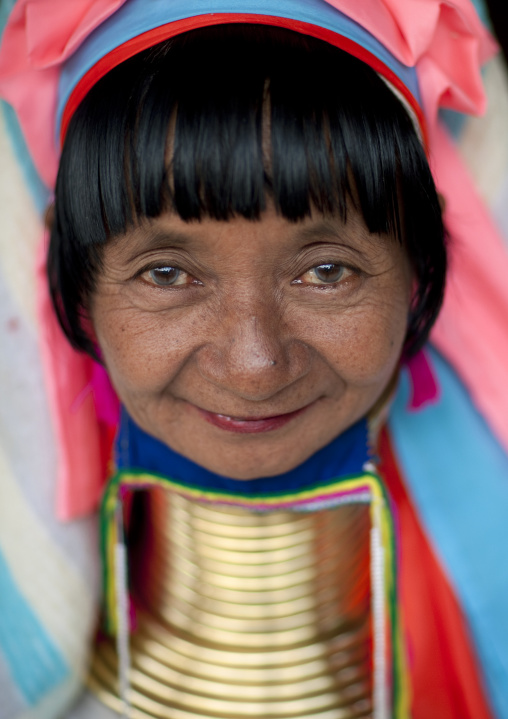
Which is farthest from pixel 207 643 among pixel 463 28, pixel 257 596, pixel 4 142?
pixel 463 28

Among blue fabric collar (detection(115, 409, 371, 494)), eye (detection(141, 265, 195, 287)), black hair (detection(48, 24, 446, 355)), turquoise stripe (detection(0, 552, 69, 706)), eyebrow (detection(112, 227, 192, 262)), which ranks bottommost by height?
turquoise stripe (detection(0, 552, 69, 706))

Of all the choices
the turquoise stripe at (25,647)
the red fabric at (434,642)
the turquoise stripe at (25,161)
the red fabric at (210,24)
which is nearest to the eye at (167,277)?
the red fabric at (210,24)

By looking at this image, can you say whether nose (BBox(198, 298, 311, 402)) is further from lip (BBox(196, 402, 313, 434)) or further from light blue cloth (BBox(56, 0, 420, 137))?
light blue cloth (BBox(56, 0, 420, 137))

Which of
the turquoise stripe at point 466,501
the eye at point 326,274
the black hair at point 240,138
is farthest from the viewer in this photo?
the turquoise stripe at point 466,501

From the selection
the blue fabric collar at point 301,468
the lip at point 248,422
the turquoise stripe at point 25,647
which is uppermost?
the lip at point 248,422

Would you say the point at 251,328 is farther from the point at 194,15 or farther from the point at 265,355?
the point at 194,15

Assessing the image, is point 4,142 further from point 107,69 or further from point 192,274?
point 192,274

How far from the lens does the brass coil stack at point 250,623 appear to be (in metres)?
1.35

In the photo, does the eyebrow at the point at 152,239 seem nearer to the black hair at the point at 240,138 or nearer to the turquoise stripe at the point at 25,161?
the black hair at the point at 240,138

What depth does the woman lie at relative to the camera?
99 centimetres

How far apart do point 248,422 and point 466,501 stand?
1.74ft

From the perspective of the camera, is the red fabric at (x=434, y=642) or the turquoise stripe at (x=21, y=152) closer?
the turquoise stripe at (x=21, y=152)

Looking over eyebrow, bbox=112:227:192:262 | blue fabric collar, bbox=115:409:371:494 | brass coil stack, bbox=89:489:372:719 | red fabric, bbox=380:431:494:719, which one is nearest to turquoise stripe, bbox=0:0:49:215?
eyebrow, bbox=112:227:192:262

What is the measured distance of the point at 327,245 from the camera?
1.06 meters
